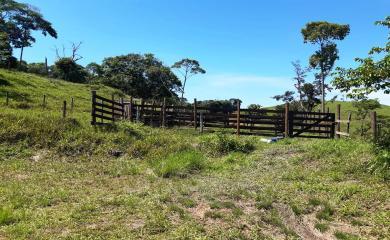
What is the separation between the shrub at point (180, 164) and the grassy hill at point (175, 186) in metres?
0.05

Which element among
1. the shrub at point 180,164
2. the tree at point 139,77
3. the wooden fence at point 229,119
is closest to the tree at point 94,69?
the tree at point 139,77

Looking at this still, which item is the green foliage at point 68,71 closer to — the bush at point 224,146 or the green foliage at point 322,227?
the bush at point 224,146

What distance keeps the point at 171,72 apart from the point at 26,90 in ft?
130

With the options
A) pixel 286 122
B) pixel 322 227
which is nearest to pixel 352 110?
pixel 286 122

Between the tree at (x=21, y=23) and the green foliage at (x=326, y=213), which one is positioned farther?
the tree at (x=21, y=23)

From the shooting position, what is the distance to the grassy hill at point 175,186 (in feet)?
28.2

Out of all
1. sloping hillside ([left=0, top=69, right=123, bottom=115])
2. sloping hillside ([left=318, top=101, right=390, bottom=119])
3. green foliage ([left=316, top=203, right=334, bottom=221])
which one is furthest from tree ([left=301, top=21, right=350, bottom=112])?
green foliage ([left=316, top=203, right=334, bottom=221])

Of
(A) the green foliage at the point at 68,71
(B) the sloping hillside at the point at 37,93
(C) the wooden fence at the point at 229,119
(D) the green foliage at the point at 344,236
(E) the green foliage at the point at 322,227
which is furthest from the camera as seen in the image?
(A) the green foliage at the point at 68,71

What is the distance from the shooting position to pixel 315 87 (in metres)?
56.6

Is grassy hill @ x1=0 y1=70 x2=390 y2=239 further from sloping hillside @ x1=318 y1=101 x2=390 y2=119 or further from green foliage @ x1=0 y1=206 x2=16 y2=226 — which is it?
sloping hillside @ x1=318 y1=101 x2=390 y2=119

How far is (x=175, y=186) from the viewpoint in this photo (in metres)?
11.9

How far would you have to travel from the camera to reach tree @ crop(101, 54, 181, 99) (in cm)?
7138

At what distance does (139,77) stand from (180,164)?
197 feet

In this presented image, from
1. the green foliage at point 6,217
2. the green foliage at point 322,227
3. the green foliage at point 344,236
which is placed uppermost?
the green foliage at point 6,217
